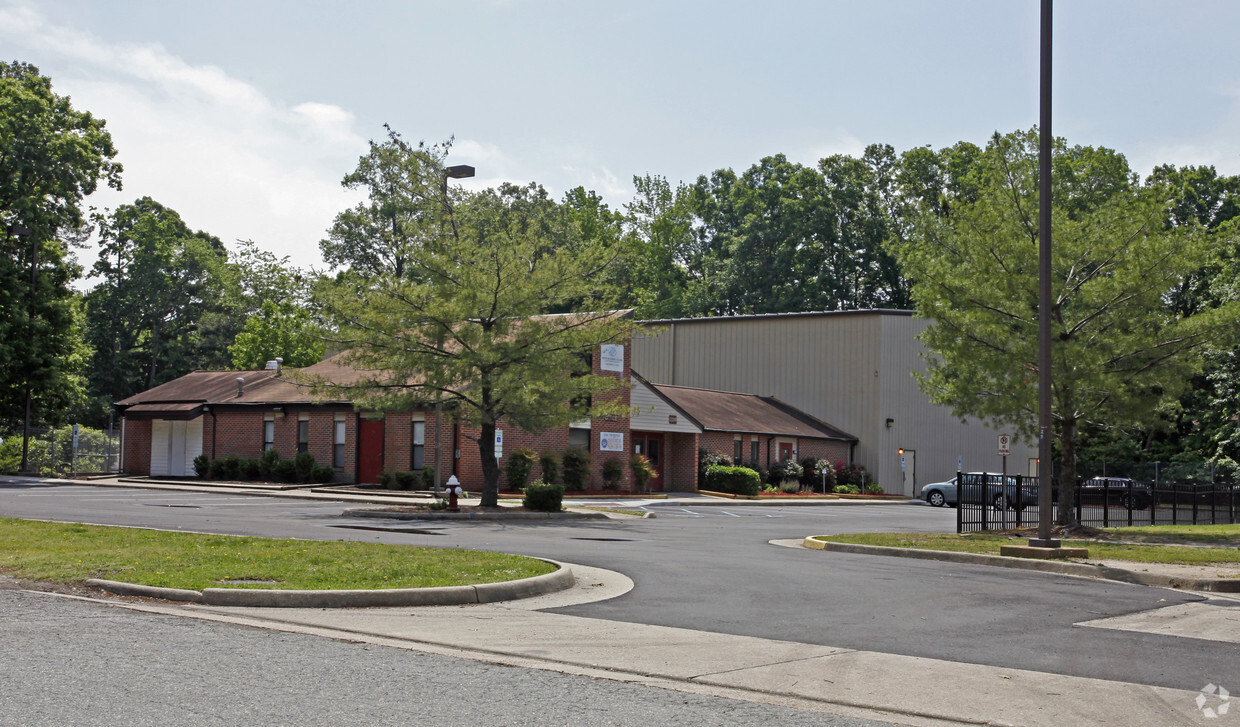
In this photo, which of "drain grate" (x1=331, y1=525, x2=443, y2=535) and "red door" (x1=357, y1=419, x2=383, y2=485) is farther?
"red door" (x1=357, y1=419, x2=383, y2=485)

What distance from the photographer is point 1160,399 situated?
85.1 ft

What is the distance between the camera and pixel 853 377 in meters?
54.9

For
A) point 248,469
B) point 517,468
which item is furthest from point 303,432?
point 517,468

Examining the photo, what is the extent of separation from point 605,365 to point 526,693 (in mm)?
33276

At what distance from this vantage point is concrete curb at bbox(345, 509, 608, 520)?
84.5 ft

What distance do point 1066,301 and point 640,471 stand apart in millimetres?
20393

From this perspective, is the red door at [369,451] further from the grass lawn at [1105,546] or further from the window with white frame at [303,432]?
the grass lawn at [1105,546]

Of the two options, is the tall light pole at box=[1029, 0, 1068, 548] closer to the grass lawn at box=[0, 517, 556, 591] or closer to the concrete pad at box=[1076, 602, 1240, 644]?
the concrete pad at box=[1076, 602, 1240, 644]

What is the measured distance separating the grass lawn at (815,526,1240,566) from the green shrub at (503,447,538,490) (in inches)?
672

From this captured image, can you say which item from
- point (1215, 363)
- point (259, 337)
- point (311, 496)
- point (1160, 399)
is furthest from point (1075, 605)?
point (259, 337)

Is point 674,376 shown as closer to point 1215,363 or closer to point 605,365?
point 605,365

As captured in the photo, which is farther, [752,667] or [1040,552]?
[1040,552]

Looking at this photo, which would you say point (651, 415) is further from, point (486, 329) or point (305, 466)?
point (486, 329)

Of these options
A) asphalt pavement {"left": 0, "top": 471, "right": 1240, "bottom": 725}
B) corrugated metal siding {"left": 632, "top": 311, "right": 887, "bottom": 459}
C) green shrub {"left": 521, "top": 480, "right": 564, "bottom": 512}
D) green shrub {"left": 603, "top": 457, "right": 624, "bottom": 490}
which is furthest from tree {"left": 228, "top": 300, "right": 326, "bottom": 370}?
asphalt pavement {"left": 0, "top": 471, "right": 1240, "bottom": 725}
